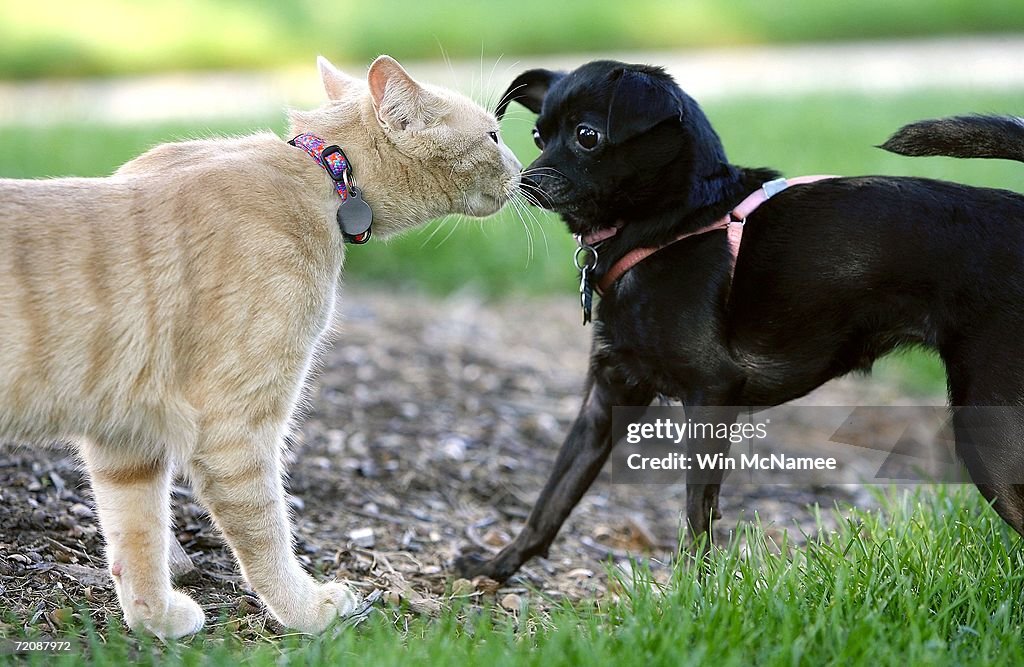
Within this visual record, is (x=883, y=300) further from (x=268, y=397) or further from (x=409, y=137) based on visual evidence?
(x=268, y=397)

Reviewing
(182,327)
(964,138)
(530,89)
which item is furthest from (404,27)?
(182,327)

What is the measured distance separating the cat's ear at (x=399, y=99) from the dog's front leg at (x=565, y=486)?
0.97m

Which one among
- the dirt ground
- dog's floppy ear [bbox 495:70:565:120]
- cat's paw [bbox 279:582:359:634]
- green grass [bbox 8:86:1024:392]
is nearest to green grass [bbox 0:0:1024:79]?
green grass [bbox 8:86:1024:392]

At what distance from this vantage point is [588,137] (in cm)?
345

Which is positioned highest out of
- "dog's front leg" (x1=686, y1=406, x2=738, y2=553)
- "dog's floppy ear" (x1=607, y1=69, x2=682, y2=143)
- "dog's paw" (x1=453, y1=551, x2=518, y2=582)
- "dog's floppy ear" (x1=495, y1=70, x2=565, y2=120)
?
"dog's floppy ear" (x1=495, y1=70, x2=565, y2=120)

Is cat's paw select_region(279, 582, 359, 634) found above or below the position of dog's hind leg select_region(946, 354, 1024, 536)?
below

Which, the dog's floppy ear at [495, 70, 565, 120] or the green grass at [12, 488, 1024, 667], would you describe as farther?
the dog's floppy ear at [495, 70, 565, 120]

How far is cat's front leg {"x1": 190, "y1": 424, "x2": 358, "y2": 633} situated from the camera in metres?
2.82

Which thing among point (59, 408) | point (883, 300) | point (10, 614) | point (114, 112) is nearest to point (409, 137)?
point (59, 408)

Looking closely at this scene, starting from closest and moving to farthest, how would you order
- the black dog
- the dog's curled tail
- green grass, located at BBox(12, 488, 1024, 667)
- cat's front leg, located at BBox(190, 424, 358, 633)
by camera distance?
green grass, located at BBox(12, 488, 1024, 667), cat's front leg, located at BBox(190, 424, 358, 633), the black dog, the dog's curled tail

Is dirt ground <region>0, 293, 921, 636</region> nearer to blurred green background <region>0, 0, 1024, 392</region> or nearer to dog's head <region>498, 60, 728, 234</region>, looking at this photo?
blurred green background <region>0, 0, 1024, 392</region>

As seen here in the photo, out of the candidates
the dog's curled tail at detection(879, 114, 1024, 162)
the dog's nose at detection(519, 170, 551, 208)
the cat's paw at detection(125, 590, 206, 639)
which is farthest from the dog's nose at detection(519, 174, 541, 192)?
Result: the cat's paw at detection(125, 590, 206, 639)

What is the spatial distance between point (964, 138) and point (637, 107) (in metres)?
0.94

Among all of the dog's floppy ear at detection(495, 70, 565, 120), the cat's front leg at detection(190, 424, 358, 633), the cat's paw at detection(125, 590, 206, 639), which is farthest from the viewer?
the dog's floppy ear at detection(495, 70, 565, 120)
